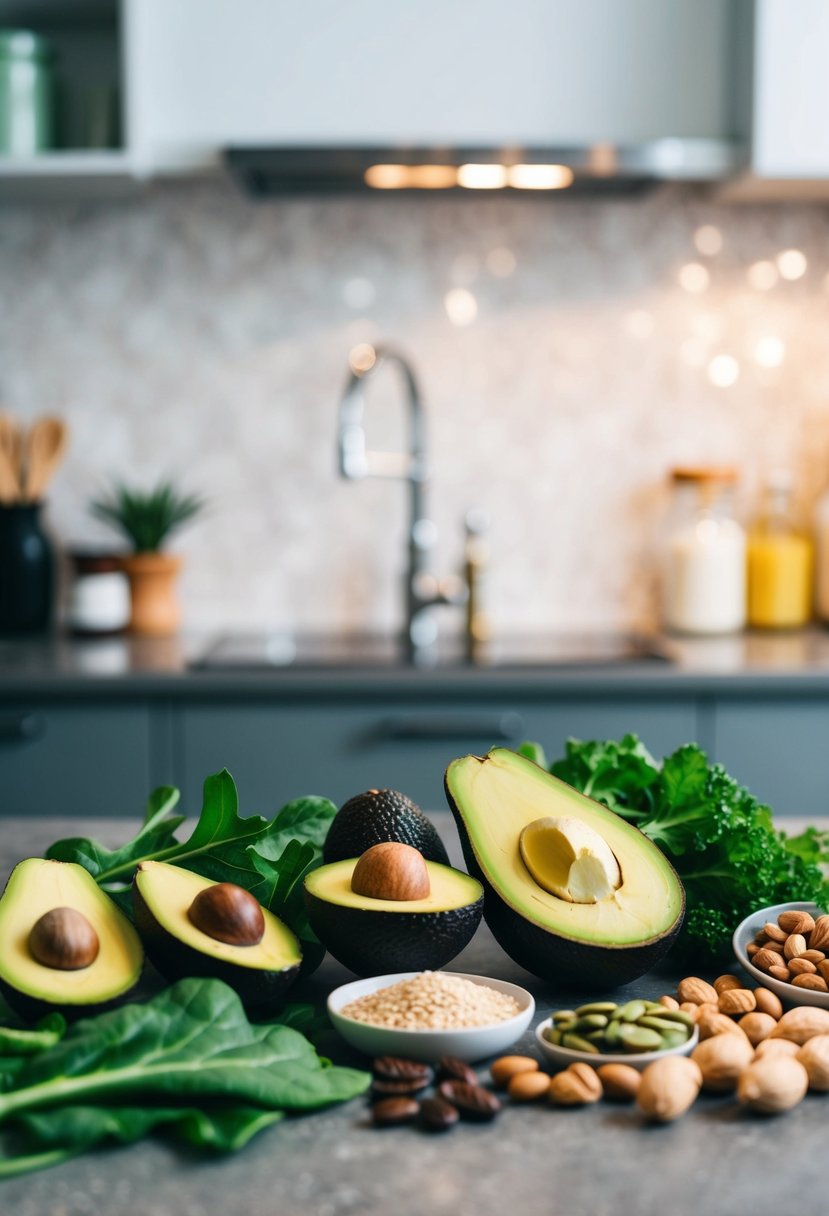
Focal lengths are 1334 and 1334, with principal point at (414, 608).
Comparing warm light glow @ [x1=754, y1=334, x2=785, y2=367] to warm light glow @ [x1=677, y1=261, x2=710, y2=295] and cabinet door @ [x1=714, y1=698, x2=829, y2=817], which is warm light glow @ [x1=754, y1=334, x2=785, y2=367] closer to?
warm light glow @ [x1=677, y1=261, x2=710, y2=295]

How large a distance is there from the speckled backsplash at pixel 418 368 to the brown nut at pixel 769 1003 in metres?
2.02

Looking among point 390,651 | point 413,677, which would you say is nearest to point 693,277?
point 390,651

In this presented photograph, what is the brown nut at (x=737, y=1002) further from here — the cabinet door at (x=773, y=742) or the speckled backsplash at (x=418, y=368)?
the speckled backsplash at (x=418, y=368)

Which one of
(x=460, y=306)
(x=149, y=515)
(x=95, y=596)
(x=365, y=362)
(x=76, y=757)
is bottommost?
(x=76, y=757)

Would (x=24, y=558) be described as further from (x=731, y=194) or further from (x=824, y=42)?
(x=824, y=42)

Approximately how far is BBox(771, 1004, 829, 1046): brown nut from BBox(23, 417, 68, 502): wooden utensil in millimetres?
2155

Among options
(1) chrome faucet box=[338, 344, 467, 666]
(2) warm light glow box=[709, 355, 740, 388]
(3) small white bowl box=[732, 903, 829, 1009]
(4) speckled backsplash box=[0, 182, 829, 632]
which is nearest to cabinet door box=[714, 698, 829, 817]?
(1) chrome faucet box=[338, 344, 467, 666]

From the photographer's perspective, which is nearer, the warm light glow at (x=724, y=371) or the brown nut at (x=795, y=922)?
the brown nut at (x=795, y=922)

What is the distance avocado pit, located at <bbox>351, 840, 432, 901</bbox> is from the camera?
0.84m

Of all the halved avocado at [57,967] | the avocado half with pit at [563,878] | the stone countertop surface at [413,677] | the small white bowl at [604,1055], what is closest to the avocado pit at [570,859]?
the avocado half with pit at [563,878]

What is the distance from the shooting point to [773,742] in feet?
7.30

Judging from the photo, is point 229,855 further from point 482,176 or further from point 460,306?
point 460,306

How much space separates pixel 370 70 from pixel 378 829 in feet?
6.17

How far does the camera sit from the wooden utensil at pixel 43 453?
2.66 meters
